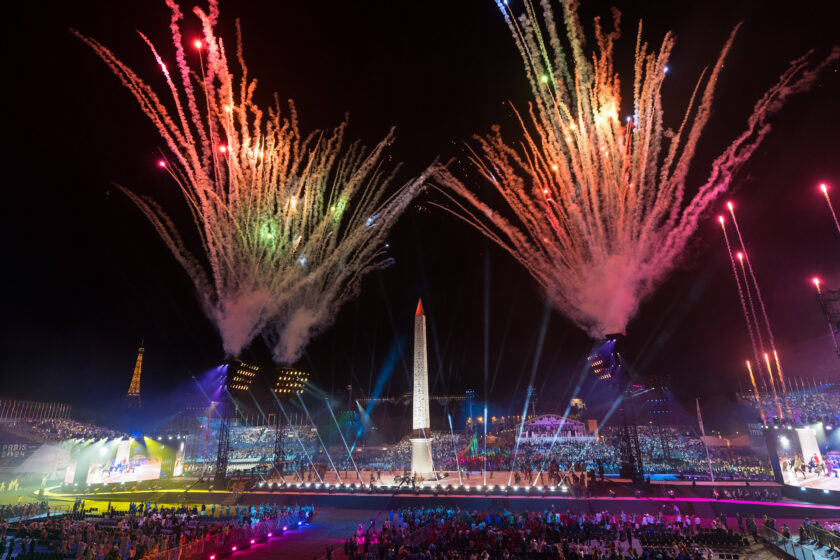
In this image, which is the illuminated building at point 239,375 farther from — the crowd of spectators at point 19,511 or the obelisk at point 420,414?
the obelisk at point 420,414

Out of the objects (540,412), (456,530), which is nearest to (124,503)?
(456,530)

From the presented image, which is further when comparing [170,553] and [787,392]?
[787,392]

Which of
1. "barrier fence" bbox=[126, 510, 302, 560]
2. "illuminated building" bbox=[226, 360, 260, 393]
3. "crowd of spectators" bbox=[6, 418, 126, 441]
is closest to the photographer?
Answer: "barrier fence" bbox=[126, 510, 302, 560]

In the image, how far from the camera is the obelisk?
30.0 metres

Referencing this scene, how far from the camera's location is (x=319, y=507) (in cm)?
2391

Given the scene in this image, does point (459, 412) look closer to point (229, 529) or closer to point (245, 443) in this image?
point (245, 443)

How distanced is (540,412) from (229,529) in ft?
224

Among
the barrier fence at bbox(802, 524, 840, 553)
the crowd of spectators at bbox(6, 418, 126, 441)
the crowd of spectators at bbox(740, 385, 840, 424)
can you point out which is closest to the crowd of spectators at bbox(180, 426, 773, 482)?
the crowd of spectators at bbox(740, 385, 840, 424)

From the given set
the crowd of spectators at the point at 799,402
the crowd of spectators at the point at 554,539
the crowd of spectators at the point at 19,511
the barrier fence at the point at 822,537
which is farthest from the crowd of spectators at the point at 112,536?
the crowd of spectators at the point at 799,402

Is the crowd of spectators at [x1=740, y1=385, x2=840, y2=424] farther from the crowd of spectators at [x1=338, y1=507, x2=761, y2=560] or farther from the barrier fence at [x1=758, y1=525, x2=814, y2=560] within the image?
the crowd of spectators at [x1=338, y1=507, x2=761, y2=560]

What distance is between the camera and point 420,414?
31109mm

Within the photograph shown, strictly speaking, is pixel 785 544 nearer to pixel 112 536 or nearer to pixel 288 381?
pixel 112 536

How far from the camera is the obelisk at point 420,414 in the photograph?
30.0 m

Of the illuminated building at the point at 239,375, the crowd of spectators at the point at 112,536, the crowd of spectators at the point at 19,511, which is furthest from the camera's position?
the illuminated building at the point at 239,375
